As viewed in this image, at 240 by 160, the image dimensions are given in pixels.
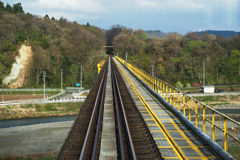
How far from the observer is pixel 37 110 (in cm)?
3603

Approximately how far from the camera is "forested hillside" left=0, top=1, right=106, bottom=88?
61.4 meters

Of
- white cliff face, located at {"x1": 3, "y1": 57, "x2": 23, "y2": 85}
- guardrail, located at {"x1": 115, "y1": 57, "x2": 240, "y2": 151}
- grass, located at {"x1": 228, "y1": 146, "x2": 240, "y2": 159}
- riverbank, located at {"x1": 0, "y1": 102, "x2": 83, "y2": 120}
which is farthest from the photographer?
white cliff face, located at {"x1": 3, "y1": 57, "x2": 23, "y2": 85}

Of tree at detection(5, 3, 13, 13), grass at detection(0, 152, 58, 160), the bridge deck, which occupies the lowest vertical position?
grass at detection(0, 152, 58, 160)

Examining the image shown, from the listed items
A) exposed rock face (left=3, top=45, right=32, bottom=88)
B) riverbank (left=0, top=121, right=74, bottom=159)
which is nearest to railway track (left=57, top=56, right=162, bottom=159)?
riverbank (left=0, top=121, right=74, bottom=159)

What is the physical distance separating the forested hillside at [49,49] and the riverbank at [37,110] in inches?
860

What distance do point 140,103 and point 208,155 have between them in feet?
24.3

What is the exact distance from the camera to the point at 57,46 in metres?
68.9

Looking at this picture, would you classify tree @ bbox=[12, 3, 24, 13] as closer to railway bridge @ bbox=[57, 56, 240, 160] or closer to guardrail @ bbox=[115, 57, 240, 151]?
guardrail @ bbox=[115, 57, 240, 151]

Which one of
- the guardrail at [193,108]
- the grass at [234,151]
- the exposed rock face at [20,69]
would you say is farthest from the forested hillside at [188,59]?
the grass at [234,151]

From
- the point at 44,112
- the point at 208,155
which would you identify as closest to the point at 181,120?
the point at 208,155

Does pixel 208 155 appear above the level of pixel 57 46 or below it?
below

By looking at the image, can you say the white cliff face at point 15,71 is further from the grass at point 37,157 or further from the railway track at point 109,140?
the railway track at point 109,140

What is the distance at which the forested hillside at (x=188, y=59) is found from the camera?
61.9 metres

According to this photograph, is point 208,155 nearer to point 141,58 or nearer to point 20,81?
point 20,81
